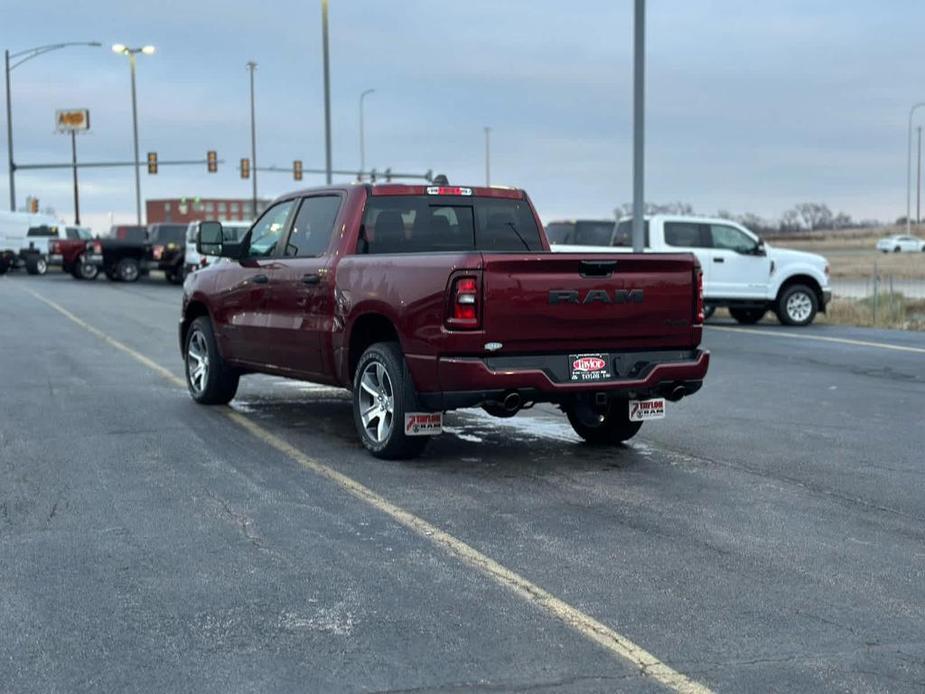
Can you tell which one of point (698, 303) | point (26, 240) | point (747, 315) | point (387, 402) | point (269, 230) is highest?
point (26, 240)

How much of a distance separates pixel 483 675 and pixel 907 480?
467cm

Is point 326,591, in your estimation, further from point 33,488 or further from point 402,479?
point 33,488

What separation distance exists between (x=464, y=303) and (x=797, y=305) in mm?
17202

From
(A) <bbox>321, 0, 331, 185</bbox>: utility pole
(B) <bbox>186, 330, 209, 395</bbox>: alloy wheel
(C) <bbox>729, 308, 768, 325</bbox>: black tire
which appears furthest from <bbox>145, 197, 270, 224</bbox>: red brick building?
(B) <bbox>186, 330, 209, 395</bbox>: alloy wheel

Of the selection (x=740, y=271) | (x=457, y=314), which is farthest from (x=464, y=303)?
(x=740, y=271)

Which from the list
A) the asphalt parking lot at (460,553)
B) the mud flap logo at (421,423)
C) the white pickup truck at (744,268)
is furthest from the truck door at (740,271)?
the mud flap logo at (421,423)

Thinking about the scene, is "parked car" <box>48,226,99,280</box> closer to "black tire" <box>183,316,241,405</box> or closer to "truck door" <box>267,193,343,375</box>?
"black tire" <box>183,316,241,405</box>

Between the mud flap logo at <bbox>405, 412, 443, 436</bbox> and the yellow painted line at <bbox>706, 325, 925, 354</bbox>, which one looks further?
the yellow painted line at <bbox>706, 325, 925, 354</bbox>

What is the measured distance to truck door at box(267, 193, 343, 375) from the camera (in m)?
9.48

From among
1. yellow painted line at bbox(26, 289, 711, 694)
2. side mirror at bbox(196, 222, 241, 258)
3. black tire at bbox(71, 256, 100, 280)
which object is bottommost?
yellow painted line at bbox(26, 289, 711, 694)

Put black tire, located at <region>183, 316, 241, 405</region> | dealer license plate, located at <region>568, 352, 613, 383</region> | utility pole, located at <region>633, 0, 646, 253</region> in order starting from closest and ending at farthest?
dealer license plate, located at <region>568, 352, 613, 383</region>
black tire, located at <region>183, 316, 241, 405</region>
utility pole, located at <region>633, 0, 646, 253</region>

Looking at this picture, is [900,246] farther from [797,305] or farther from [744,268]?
[744,268]

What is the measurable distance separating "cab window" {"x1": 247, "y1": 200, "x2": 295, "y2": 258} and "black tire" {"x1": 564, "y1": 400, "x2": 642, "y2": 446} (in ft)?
9.41

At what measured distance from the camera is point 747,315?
1001 inches
